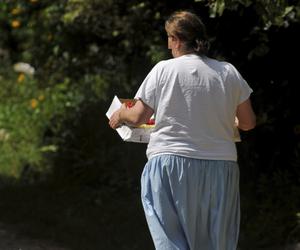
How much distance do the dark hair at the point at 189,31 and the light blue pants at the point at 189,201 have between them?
517mm

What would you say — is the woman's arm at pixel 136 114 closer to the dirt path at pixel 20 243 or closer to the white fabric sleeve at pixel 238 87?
the white fabric sleeve at pixel 238 87

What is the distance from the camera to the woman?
13.2 feet

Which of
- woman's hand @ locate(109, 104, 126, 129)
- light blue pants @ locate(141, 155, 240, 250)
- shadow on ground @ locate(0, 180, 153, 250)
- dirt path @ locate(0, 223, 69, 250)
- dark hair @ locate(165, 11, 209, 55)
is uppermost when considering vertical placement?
dark hair @ locate(165, 11, 209, 55)

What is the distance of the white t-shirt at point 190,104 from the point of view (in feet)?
13.1

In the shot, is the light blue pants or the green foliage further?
the green foliage

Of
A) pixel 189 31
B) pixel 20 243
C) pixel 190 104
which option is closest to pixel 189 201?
pixel 190 104

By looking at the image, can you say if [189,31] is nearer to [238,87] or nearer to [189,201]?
[238,87]

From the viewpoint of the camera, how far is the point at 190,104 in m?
4.01

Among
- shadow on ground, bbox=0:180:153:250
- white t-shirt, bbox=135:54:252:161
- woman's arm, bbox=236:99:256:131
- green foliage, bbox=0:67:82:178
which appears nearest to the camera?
white t-shirt, bbox=135:54:252:161

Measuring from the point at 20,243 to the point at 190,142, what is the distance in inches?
105

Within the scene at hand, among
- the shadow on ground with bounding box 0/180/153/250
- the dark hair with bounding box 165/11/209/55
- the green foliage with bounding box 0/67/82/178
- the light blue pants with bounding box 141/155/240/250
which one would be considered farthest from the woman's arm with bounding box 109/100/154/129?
the green foliage with bounding box 0/67/82/178

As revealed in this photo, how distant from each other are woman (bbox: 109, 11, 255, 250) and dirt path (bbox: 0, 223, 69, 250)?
7.57ft

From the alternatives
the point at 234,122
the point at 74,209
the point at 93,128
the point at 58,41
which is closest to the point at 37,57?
the point at 58,41

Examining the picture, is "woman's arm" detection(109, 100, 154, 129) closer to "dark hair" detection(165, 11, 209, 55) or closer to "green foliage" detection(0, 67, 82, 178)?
"dark hair" detection(165, 11, 209, 55)
